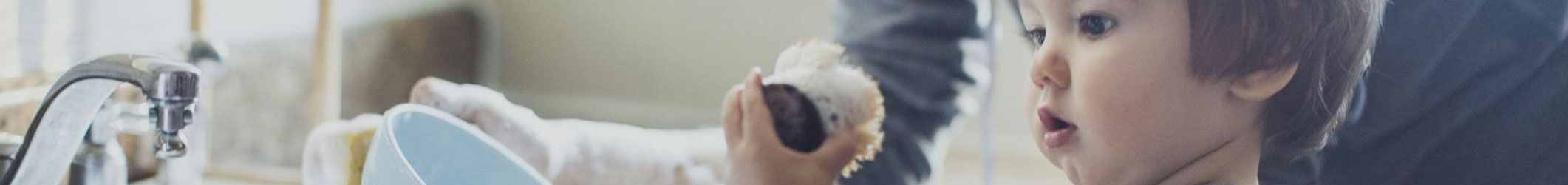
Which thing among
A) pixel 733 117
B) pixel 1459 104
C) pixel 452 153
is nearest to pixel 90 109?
pixel 452 153

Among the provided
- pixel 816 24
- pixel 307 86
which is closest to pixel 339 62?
pixel 307 86

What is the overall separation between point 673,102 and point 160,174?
27 centimetres

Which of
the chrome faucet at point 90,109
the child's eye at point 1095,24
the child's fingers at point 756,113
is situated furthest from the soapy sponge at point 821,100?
the chrome faucet at point 90,109

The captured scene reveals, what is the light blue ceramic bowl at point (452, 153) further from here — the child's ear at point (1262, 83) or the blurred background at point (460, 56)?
the child's ear at point (1262, 83)

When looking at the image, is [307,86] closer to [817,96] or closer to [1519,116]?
[817,96]

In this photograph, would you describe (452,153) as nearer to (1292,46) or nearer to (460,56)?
(460,56)

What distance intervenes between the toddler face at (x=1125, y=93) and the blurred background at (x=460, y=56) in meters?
0.02

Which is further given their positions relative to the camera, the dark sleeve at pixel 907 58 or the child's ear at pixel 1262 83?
the dark sleeve at pixel 907 58

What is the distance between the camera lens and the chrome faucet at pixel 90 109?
0.50 m

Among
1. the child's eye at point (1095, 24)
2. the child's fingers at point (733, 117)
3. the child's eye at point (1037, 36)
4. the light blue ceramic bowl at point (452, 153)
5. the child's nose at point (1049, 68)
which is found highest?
the child's eye at point (1095, 24)

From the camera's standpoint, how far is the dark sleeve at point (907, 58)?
0.53m

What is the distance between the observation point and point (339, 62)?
2.38 feet

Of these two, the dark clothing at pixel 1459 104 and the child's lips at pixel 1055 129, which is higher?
the dark clothing at pixel 1459 104

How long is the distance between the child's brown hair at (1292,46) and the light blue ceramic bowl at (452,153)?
28 cm
